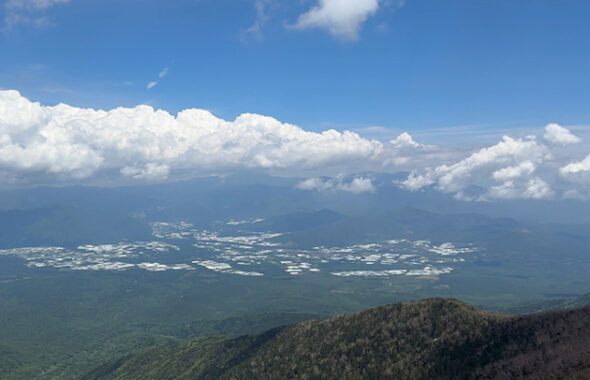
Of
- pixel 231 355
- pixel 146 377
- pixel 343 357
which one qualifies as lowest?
pixel 146 377

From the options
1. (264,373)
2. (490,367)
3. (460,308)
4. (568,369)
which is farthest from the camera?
(264,373)

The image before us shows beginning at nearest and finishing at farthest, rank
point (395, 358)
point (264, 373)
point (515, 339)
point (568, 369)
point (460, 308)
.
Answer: point (568, 369) < point (515, 339) < point (395, 358) < point (460, 308) < point (264, 373)

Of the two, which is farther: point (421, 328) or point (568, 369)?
point (421, 328)

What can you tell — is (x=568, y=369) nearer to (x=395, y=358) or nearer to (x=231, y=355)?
(x=395, y=358)

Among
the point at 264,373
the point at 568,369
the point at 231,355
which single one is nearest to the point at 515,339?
the point at 568,369

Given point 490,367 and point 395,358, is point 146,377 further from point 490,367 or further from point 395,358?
point 490,367

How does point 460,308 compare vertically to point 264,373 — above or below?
above
